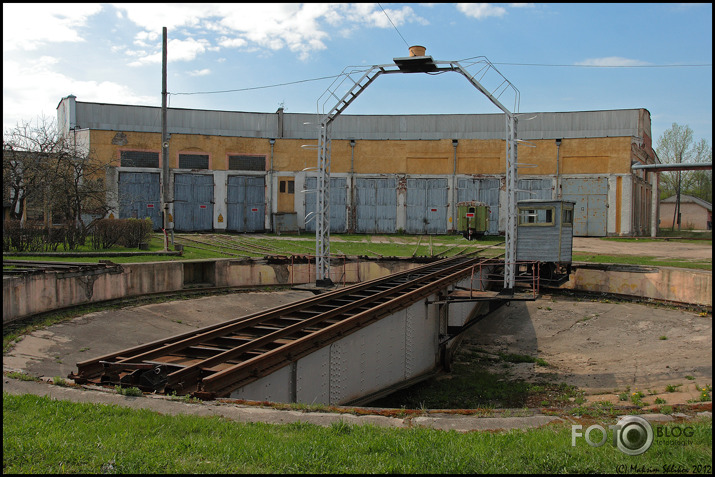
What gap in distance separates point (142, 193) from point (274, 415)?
111ft

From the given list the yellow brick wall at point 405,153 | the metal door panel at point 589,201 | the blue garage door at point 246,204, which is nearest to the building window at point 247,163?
the yellow brick wall at point 405,153

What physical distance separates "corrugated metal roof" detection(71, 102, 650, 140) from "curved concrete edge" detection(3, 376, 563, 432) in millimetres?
34288

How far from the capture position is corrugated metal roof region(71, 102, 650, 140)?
38344mm

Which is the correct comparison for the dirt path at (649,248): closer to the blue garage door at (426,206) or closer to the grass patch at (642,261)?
the grass patch at (642,261)

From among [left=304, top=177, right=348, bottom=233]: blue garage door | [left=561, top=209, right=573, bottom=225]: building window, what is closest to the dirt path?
[left=561, top=209, right=573, bottom=225]: building window

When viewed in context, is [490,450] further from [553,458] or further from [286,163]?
[286,163]

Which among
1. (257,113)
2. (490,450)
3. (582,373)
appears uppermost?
(257,113)

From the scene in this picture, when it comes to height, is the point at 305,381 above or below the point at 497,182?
below

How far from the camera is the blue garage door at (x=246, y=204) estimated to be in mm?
39125

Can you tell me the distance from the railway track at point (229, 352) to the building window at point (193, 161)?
27383 mm

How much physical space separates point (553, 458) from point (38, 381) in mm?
6519

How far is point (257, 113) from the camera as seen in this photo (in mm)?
40469

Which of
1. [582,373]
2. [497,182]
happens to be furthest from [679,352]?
[497,182]

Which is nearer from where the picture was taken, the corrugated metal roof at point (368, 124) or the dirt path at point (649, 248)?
the dirt path at point (649, 248)
